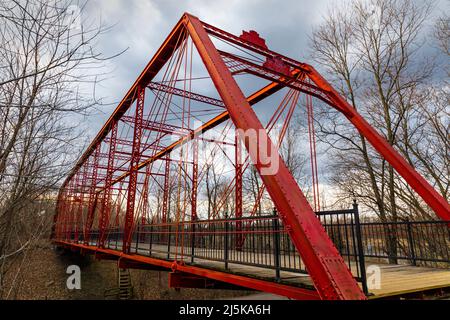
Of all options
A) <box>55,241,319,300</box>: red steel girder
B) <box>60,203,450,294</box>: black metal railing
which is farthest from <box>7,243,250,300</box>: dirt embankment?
<box>55,241,319,300</box>: red steel girder

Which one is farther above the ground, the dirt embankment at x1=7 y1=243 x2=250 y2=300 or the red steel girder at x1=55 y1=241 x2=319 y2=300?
the red steel girder at x1=55 y1=241 x2=319 y2=300

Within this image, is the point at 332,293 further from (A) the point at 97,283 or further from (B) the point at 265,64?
(A) the point at 97,283

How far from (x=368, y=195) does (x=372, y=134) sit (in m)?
7.98

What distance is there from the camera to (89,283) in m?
23.2

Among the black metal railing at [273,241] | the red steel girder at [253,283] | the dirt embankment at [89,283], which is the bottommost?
the dirt embankment at [89,283]

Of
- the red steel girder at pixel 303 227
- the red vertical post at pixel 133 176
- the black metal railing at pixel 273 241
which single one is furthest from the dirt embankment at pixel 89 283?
the red steel girder at pixel 303 227

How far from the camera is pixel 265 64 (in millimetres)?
8398

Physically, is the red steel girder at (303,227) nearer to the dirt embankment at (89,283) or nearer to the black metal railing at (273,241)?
the black metal railing at (273,241)

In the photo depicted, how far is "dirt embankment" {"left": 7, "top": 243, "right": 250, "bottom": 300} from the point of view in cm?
2016

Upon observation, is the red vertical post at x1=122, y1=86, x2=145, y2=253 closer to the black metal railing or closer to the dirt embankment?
the black metal railing

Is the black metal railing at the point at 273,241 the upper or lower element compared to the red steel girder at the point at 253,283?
Answer: upper

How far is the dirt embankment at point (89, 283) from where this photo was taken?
2016 centimetres
